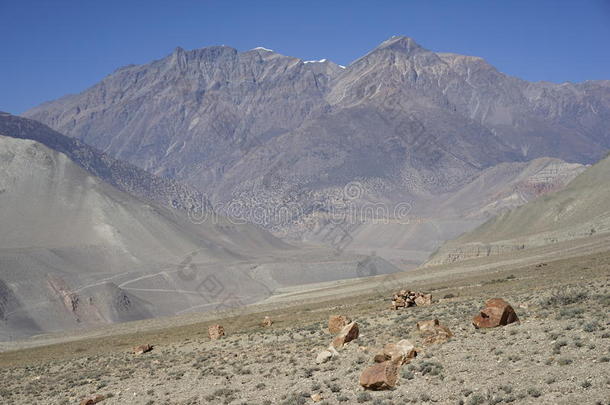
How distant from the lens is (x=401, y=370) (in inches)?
603

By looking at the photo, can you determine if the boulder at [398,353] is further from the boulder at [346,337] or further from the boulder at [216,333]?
the boulder at [216,333]

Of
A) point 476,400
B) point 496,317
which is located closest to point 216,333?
point 496,317

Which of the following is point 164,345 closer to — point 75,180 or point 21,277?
point 21,277

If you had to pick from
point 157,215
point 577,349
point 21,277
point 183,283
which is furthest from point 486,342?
point 157,215

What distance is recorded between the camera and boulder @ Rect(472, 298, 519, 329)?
18.7m

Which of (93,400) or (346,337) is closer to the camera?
(93,400)

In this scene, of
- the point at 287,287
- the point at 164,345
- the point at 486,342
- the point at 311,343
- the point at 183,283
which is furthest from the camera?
the point at 287,287

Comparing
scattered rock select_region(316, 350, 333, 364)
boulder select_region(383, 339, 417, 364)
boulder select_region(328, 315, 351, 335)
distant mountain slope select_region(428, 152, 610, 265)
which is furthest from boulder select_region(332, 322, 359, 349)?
distant mountain slope select_region(428, 152, 610, 265)

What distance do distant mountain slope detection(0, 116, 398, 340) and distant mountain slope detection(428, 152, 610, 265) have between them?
93.6ft

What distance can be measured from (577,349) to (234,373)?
9.77 meters

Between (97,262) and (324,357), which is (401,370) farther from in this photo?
(97,262)

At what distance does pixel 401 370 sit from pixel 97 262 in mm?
93787

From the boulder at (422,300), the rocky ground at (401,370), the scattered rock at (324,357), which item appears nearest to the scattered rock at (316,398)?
the rocky ground at (401,370)

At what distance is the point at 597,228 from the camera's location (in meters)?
77.7
